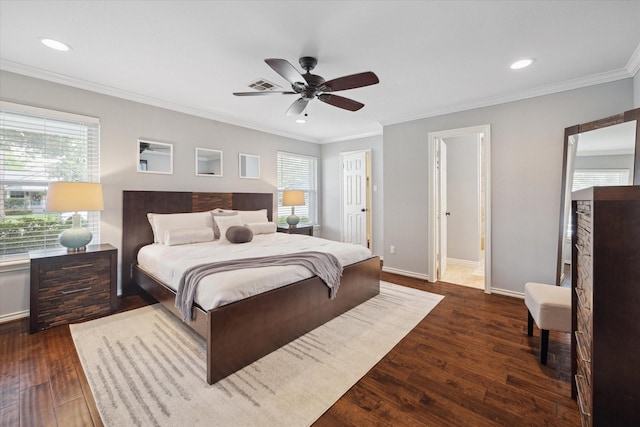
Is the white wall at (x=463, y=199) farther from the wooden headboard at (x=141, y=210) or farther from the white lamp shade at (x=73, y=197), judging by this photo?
the white lamp shade at (x=73, y=197)

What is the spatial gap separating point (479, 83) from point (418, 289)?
2663 mm

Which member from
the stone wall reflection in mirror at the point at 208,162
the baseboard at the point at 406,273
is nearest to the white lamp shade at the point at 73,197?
the stone wall reflection in mirror at the point at 208,162

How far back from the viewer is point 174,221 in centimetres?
353

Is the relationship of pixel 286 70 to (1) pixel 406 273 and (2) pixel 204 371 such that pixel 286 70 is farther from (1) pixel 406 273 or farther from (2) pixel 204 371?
(1) pixel 406 273

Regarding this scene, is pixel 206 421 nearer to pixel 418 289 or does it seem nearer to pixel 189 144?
pixel 418 289

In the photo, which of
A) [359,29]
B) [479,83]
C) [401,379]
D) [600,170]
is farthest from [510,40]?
[401,379]

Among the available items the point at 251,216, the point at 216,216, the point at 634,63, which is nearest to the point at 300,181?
the point at 251,216

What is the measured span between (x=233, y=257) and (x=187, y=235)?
1.07 m

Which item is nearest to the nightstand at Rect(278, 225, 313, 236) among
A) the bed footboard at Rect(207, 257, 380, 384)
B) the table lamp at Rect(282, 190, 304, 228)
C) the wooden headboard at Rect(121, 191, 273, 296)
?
the table lamp at Rect(282, 190, 304, 228)

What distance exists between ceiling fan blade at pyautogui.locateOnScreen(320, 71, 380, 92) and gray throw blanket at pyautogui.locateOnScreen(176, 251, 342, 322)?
5.17 feet

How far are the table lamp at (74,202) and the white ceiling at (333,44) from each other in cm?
122

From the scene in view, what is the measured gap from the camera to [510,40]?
223 centimetres

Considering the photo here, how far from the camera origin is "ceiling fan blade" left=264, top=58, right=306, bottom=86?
6.49 feet

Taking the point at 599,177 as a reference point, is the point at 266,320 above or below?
below
